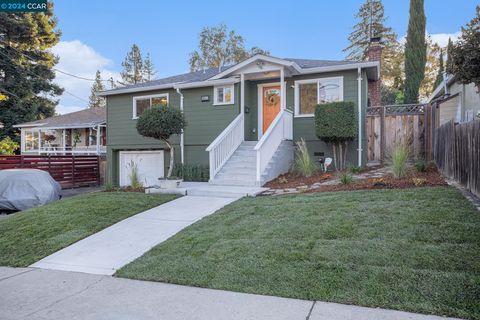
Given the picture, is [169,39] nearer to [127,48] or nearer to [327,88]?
[327,88]

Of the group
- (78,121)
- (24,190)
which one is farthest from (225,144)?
(78,121)

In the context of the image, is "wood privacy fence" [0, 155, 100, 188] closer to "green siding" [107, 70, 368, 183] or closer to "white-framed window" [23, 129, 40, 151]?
"green siding" [107, 70, 368, 183]

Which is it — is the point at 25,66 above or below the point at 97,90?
below

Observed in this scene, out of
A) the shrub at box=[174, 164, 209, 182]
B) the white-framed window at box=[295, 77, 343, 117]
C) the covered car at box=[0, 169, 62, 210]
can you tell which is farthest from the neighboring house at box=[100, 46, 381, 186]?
the covered car at box=[0, 169, 62, 210]

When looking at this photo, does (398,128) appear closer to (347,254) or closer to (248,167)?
(248,167)

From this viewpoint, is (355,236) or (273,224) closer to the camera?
(355,236)

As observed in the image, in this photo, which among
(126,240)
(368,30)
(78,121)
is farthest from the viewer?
(368,30)

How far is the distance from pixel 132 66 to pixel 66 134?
19.0 metres

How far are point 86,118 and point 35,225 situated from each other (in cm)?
1893

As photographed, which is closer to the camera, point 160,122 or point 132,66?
point 160,122

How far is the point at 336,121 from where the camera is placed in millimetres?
10516

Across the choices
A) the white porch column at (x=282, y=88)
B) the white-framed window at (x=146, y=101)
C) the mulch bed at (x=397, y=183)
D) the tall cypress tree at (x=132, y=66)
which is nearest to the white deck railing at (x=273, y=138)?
the white porch column at (x=282, y=88)

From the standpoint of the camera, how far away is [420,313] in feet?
9.46

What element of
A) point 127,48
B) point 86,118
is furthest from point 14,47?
point 127,48
